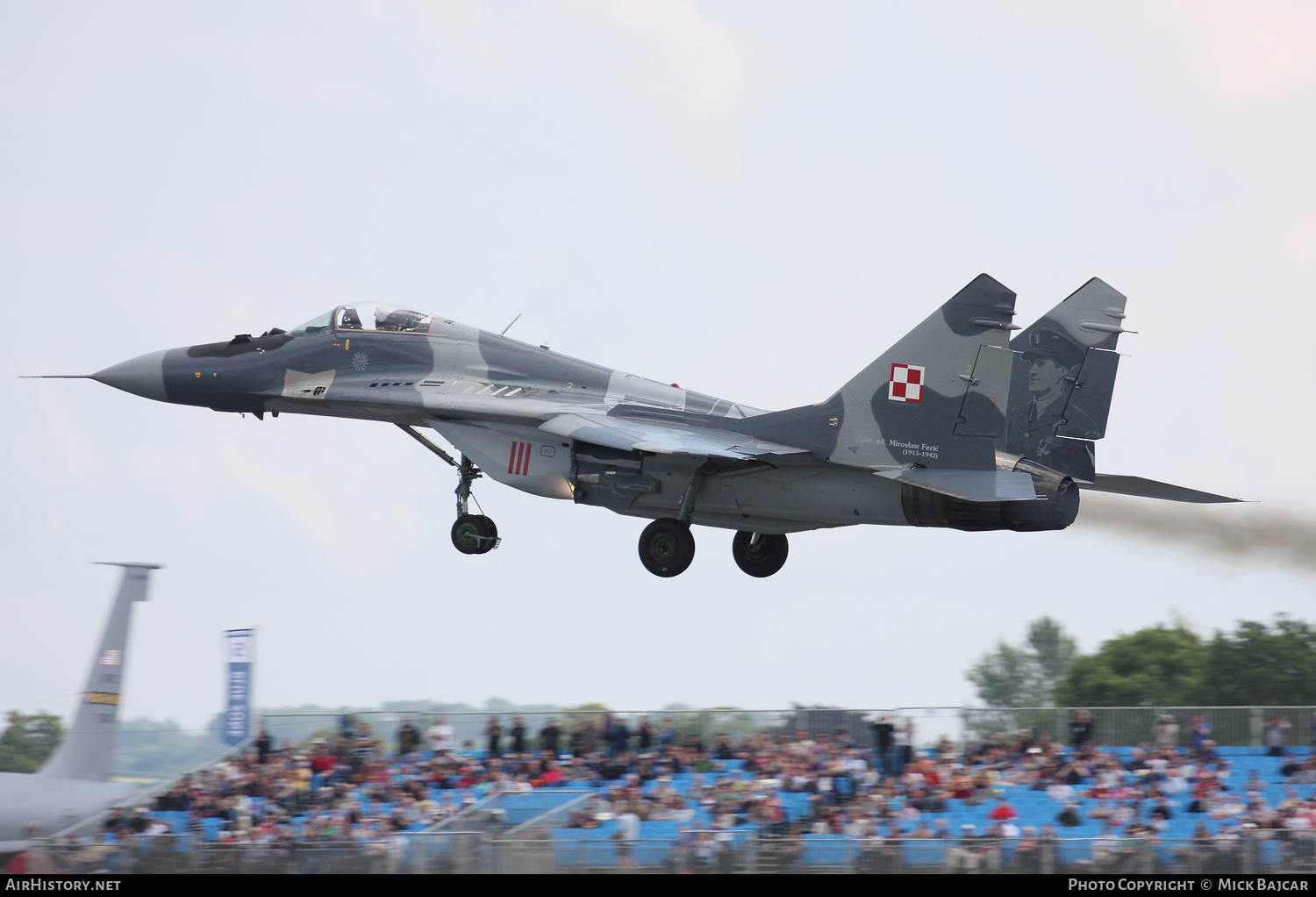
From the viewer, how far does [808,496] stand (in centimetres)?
2011

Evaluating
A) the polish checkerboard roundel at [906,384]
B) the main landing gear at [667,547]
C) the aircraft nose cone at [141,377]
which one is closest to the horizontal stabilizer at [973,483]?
the polish checkerboard roundel at [906,384]

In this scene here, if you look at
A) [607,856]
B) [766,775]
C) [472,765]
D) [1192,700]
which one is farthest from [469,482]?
[1192,700]

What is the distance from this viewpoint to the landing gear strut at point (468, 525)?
22.0 metres

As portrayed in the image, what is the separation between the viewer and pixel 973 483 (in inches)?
727

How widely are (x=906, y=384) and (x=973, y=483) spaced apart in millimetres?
1628

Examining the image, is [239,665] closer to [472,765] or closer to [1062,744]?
[472,765]

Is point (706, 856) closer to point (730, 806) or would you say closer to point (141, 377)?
point (730, 806)

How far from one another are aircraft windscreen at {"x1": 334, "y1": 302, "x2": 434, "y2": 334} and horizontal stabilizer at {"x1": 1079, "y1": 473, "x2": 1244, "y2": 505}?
1011 centimetres

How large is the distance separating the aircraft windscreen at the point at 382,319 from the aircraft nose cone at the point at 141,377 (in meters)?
3.07

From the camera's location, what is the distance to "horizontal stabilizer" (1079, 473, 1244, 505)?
68.0ft

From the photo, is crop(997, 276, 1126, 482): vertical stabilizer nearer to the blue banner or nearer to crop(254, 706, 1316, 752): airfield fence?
crop(254, 706, 1316, 752): airfield fence

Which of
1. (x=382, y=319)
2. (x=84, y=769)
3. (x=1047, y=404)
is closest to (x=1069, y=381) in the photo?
(x=1047, y=404)

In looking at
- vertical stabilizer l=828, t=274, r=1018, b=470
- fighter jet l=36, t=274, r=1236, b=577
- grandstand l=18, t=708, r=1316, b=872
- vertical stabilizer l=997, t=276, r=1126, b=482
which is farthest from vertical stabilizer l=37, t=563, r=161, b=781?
vertical stabilizer l=997, t=276, r=1126, b=482

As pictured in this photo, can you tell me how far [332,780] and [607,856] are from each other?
4.94m
